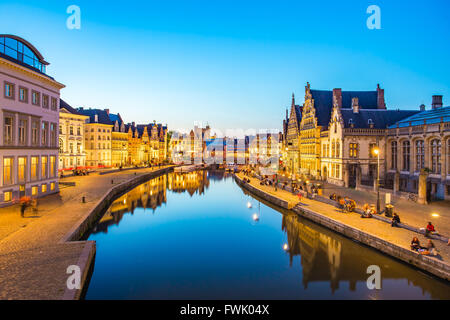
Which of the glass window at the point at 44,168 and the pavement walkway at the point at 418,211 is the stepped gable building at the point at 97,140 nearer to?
the glass window at the point at 44,168

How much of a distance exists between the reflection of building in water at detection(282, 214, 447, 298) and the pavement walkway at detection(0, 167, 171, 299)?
1167cm

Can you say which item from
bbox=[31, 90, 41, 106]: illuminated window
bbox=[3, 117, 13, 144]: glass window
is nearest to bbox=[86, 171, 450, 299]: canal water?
bbox=[3, 117, 13, 144]: glass window

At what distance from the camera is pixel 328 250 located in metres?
19.7

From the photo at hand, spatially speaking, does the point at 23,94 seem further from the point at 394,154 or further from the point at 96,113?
the point at 96,113

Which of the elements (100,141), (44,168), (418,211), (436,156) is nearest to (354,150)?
(436,156)

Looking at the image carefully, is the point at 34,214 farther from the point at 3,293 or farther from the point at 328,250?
the point at 328,250

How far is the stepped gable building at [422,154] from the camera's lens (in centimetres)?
2838

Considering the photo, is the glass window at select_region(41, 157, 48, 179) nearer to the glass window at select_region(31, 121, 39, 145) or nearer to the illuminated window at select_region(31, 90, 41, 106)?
the glass window at select_region(31, 121, 39, 145)

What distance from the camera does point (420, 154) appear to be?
108 feet

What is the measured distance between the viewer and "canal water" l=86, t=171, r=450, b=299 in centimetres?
1378

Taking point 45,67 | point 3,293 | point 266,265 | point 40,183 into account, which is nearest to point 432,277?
point 266,265

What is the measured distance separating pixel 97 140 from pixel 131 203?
46903 millimetres

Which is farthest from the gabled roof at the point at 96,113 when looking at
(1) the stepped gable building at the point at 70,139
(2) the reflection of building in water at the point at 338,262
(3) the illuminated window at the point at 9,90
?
(2) the reflection of building in water at the point at 338,262

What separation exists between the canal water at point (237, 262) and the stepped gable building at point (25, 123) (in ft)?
25.7
